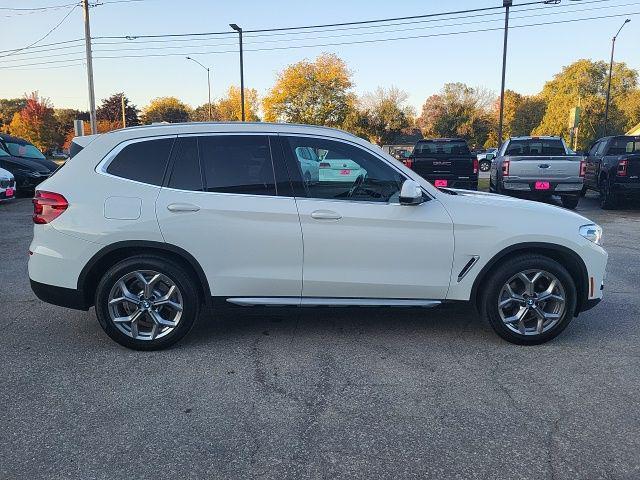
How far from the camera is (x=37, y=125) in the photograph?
2430 inches

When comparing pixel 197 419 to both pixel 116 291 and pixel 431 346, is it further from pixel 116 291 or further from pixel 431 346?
pixel 431 346

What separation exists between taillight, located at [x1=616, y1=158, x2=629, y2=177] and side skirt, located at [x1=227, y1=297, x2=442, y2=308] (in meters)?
10.8

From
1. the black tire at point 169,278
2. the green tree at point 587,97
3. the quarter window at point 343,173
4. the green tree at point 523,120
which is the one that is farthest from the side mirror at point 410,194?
the green tree at point 523,120

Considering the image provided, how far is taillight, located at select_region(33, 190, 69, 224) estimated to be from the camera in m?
4.12

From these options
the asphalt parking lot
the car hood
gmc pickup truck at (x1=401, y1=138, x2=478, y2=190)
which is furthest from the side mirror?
gmc pickup truck at (x1=401, y1=138, x2=478, y2=190)

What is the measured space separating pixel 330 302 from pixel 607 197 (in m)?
12.0

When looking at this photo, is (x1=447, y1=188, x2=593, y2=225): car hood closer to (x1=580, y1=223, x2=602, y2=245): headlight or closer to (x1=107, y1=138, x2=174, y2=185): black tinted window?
(x1=580, y1=223, x2=602, y2=245): headlight

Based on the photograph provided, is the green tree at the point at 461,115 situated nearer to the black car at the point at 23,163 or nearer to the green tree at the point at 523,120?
the green tree at the point at 523,120

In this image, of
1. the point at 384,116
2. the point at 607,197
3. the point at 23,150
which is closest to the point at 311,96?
the point at 384,116

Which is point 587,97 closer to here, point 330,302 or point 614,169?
point 614,169

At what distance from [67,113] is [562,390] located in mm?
99630

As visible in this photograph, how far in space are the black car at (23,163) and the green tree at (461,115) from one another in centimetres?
5536

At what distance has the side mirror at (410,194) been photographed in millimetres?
4082

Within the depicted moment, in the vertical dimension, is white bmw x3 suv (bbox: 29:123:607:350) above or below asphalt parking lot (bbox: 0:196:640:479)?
above
